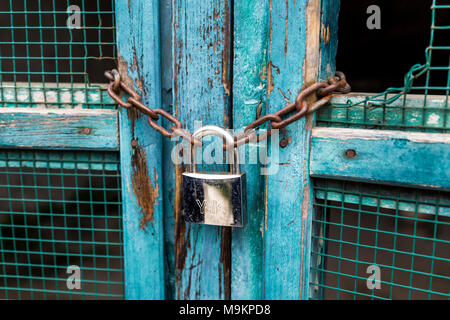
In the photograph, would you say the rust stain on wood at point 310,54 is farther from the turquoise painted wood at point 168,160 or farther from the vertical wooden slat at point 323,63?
the turquoise painted wood at point 168,160

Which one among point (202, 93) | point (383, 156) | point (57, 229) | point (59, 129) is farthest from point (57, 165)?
point (57, 229)

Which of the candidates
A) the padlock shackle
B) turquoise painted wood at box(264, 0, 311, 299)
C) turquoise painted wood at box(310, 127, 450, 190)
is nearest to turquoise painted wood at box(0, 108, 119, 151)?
the padlock shackle

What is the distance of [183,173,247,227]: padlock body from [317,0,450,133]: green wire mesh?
10.2 inches

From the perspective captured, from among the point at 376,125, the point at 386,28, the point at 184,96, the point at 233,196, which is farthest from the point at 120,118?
the point at 386,28

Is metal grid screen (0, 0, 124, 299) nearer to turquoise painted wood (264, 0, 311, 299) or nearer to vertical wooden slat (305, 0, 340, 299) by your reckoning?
turquoise painted wood (264, 0, 311, 299)

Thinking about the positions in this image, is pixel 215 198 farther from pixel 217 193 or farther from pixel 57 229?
pixel 57 229

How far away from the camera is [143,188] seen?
1.18 meters

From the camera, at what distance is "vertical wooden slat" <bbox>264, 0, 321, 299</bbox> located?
3.27 feet

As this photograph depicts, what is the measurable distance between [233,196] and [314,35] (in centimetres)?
41

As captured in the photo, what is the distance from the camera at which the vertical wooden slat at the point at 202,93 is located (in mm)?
1066

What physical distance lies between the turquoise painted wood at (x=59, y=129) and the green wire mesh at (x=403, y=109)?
1.81ft

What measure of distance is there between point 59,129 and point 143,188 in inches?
10.9

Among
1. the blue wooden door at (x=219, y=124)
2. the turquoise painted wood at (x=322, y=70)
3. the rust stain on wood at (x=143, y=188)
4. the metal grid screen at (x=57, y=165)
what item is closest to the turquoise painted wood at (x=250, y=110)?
the blue wooden door at (x=219, y=124)

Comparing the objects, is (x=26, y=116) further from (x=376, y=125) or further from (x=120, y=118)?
(x=376, y=125)
